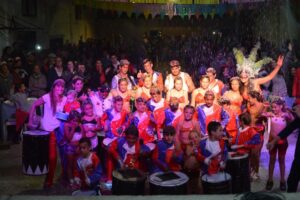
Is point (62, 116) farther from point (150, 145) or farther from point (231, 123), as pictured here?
point (231, 123)

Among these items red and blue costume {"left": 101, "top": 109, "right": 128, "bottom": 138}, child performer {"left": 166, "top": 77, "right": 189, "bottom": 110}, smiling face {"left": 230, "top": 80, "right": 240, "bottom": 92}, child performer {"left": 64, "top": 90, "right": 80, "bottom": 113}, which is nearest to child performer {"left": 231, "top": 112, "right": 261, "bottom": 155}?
smiling face {"left": 230, "top": 80, "right": 240, "bottom": 92}

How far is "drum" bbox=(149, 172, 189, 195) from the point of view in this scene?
5703 mm

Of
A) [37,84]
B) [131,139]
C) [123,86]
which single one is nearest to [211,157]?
[131,139]

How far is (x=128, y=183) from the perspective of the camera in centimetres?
589

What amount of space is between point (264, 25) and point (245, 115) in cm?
1783

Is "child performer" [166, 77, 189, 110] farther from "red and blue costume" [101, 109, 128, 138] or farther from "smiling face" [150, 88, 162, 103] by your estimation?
"red and blue costume" [101, 109, 128, 138]

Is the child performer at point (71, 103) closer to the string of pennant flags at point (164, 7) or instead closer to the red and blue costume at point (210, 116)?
the red and blue costume at point (210, 116)

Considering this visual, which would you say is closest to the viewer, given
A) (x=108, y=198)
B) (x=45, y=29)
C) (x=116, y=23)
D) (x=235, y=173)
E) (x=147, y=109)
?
(x=108, y=198)

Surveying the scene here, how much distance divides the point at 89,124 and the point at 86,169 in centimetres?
119

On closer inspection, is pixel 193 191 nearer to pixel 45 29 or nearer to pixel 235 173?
pixel 235 173

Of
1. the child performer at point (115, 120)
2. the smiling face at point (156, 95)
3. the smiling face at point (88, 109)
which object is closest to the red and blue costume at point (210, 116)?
the smiling face at point (156, 95)

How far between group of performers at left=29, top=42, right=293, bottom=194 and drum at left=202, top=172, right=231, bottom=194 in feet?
1.19

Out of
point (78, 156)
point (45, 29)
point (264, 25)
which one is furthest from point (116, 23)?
point (78, 156)

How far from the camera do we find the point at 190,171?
22.4 ft
